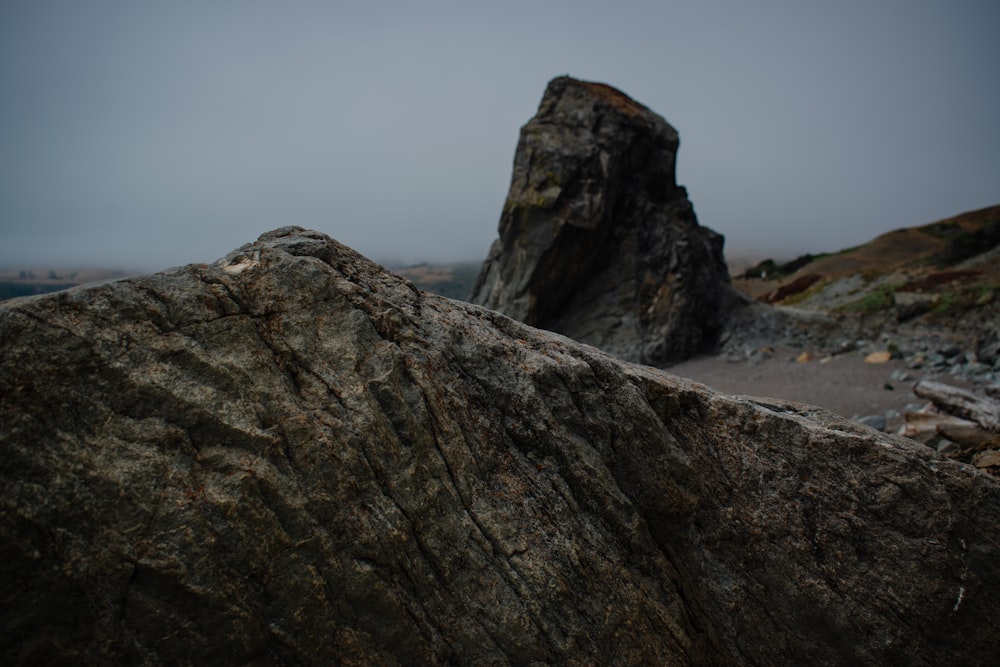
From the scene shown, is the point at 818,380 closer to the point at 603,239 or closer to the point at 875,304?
the point at 875,304

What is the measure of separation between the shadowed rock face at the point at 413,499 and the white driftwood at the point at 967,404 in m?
7.71

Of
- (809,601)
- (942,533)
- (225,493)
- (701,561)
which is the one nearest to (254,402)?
(225,493)

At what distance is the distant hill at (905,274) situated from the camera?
24.4m

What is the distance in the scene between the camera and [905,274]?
3750 cm

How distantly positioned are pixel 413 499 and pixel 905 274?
1834 inches

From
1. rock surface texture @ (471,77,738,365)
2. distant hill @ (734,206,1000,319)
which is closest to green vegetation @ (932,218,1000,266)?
distant hill @ (734,206,1000,319)

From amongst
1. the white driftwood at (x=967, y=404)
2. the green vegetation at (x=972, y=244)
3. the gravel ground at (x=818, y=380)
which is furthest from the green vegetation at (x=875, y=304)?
the green vegetation at (x=972, y=244)

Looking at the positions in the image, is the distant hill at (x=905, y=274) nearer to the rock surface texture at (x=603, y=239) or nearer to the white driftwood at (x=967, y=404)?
the rock surface texture at (x=603, y=239)

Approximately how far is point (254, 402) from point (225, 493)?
718 millimetres

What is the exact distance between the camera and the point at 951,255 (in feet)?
135

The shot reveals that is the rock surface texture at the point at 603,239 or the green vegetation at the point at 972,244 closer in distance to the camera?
the rock surface texture at the point at 603,239

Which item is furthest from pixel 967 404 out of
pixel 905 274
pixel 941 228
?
pixel 941 228

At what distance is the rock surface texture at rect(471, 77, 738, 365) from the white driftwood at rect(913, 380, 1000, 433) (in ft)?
41.5

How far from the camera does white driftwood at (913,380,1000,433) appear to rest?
10.9 m
